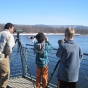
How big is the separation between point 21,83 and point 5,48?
1480mm

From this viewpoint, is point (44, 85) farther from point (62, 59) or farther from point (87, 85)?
point (87, 85)

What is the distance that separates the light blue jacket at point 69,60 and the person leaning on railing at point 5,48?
3.28ft

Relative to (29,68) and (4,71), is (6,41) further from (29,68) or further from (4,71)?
(29,68)

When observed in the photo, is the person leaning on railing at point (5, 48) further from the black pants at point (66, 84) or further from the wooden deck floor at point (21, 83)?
the black pants at point (66, 84)

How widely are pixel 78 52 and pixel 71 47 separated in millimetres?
137

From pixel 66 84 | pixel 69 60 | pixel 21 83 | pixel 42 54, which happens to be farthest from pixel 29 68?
pixel 69 60

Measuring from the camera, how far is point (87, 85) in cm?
746

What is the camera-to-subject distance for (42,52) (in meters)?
3.29

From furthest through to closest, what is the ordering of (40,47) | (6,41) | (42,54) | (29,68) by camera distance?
1. (29,68)
2. (42,54)
3. (40,47)
4. (6,41)

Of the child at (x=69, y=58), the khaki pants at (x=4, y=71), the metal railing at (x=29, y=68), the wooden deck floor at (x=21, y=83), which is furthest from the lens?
the wooden deck floor at (x=21, y=83)

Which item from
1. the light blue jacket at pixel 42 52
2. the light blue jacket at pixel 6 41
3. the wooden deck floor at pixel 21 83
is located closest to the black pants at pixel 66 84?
the light blue jacket at pixel 42 52

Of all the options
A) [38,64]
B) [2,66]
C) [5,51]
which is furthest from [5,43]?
[38,64]

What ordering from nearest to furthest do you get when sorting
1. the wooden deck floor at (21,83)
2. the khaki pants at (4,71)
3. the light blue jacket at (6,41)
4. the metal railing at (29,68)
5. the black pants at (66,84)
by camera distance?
the black pants at (66,84), the light blue jacket at (6,41), the khaki pants at (4,71), the metal railing at (29,68), the wooden deck floor at (21,83)

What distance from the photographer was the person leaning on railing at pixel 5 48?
121 inches
